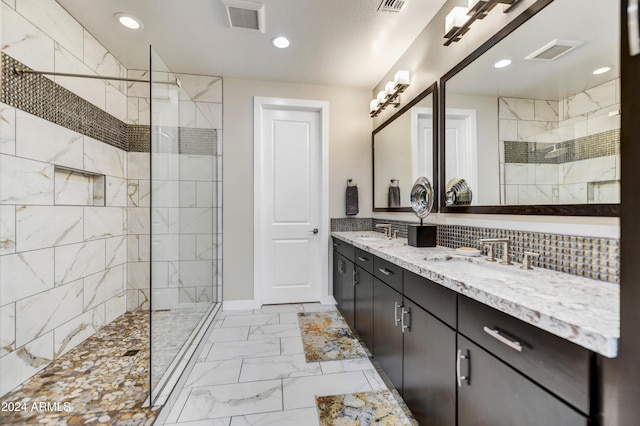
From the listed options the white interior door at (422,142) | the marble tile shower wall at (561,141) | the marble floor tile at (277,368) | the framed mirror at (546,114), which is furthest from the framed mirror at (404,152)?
the marble floor tile at (277,368)

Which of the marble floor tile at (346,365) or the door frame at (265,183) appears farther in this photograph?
the door frame at (265,183)

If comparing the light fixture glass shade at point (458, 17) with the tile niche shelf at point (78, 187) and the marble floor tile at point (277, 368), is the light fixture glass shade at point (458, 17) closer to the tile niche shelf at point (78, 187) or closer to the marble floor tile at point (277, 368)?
the marble floor tile at point (277, 368)

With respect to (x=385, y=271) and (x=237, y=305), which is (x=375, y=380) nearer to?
(x=385, y=271)

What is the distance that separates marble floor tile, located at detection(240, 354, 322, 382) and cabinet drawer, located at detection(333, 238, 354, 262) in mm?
944

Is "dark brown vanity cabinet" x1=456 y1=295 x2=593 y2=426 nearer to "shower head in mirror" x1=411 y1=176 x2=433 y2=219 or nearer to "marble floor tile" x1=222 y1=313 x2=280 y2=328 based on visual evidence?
"shower head in mirror" x1=411 y1=176 x2=433 y2=219

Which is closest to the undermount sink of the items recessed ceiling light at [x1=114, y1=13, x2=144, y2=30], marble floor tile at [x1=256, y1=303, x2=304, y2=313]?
marble floor tile at [x1=256, y1=303, x2=304, y2=313]

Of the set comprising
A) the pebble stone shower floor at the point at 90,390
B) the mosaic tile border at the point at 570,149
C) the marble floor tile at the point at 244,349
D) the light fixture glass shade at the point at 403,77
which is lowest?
the marble floor tile at the point at 244,349

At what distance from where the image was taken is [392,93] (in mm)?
2584

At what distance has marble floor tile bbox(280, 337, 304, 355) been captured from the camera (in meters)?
2.14

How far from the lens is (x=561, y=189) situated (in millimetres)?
1155

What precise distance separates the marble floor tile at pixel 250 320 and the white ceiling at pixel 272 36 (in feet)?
8.66

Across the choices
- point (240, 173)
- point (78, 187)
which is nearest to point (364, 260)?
point (240, 173)

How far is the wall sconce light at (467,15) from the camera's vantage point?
4.58 feet

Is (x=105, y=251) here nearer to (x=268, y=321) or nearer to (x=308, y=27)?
(x=268, y=321)
